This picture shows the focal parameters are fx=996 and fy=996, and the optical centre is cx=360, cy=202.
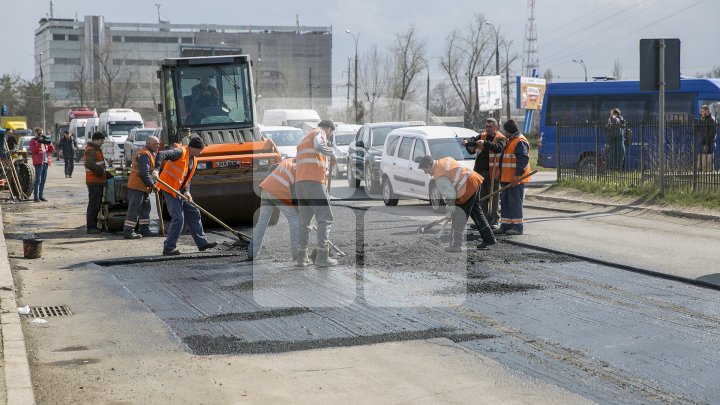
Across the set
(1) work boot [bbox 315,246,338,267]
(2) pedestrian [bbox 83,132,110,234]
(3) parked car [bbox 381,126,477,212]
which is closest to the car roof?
(3) parked car [bbox 381,126,477,212]

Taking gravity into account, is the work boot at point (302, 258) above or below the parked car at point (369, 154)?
below

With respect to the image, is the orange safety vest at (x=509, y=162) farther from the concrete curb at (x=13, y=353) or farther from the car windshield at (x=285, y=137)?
the car windshield at (x=285, y=137)

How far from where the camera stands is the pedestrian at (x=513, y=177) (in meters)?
15.2

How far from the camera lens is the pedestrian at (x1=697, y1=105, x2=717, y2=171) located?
1948 centimetres

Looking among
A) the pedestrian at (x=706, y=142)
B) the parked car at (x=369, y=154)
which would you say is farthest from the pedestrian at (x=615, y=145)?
the parked car at (x=369, y=154)

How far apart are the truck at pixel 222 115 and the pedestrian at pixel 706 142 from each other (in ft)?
28.0

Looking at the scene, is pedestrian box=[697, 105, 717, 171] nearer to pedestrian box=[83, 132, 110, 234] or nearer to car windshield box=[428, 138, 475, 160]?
car windshield box=[428, 138, 475, 160]

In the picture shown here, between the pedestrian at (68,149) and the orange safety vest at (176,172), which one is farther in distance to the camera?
the pedestrian at (68,149)

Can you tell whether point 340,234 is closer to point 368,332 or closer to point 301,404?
point 368,332

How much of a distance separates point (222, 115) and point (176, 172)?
4561 mm

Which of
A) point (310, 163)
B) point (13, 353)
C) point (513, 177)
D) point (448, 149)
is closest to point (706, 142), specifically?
point (448, 149)

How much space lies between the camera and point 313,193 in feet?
39.9

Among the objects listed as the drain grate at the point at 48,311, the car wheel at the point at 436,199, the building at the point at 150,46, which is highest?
the building at the point at 150,46

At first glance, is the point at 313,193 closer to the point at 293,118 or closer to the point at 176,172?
the point at 176,172
